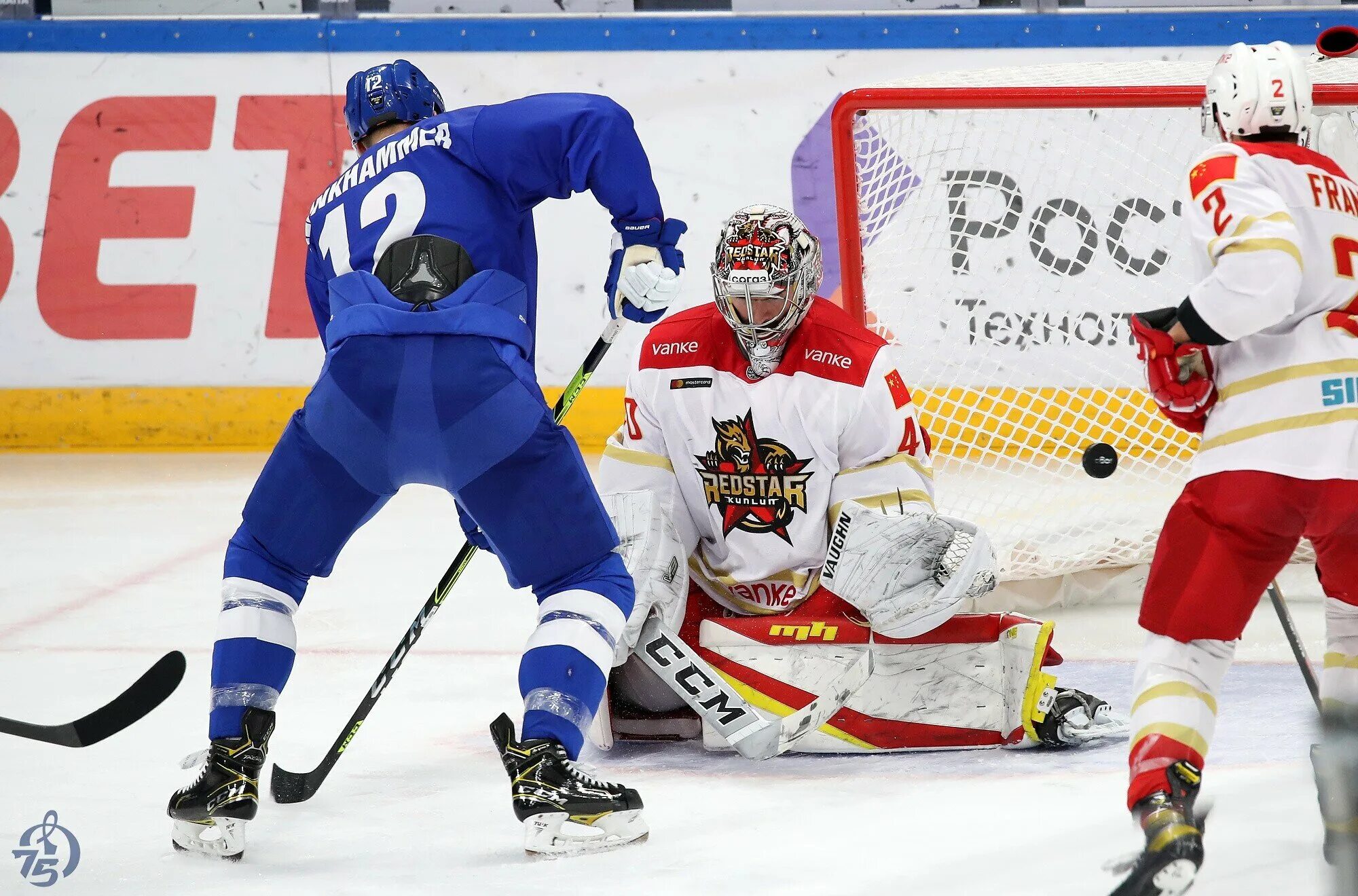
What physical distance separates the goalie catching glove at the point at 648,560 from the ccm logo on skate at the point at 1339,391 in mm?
1181

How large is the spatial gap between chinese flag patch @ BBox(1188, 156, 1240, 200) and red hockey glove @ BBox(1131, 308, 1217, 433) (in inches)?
6.3

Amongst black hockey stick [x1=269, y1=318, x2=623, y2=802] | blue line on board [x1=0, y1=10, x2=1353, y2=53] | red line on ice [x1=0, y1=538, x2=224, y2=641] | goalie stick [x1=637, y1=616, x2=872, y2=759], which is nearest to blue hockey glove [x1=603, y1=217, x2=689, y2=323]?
black hockey stick [x1=269, y1=318, x2=623, y2=802]

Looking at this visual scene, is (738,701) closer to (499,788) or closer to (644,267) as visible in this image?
(499,788)

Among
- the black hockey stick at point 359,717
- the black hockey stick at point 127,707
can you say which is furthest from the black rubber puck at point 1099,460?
the black hockey stick at point 127,707

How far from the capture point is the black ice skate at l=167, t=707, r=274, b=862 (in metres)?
2.26

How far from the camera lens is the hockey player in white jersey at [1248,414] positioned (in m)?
1.91

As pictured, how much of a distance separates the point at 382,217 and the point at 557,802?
0.91 meters

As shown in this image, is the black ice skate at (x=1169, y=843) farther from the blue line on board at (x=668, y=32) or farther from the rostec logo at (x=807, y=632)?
the blue line on board at (x=668, y=32)

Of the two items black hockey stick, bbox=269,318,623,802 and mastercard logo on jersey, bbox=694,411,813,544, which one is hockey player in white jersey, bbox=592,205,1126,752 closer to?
mastercard logo on jersey, bbox=694,411,813,544

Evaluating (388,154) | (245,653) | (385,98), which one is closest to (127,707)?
(245,653)

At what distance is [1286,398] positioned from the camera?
197 centimetres

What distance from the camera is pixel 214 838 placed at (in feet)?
7.42

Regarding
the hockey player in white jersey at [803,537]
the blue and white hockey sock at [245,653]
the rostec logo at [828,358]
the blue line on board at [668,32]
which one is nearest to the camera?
the blue and white hockey sock at [245,653]

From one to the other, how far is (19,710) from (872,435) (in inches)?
70.8
